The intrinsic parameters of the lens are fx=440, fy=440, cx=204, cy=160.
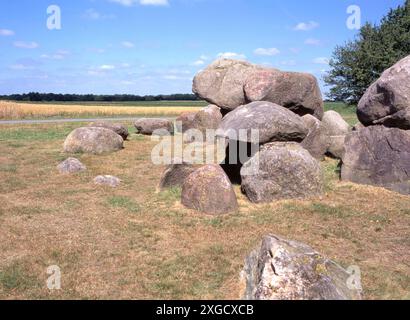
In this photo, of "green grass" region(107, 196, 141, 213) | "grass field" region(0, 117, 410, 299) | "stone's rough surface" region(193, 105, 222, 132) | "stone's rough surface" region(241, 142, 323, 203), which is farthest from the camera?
"stone's rough surface" region(193, 105, 222, 132)

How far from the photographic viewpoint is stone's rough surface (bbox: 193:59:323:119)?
16.5 meters

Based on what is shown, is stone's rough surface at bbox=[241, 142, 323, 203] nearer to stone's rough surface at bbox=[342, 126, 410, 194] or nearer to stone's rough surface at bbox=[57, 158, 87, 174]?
stone's rough surface at bbox=[342, 126, 410, 194]

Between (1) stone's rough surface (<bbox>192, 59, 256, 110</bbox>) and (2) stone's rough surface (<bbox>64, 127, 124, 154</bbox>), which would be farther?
(1) stone's rough surface (<bbox>192, 59, 256, 110</bbox>)

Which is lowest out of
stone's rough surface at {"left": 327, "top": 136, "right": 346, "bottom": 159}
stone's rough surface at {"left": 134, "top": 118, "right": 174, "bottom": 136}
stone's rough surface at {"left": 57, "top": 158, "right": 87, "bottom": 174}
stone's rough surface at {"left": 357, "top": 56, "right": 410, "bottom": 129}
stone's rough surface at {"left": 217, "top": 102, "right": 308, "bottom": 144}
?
stone's rough surface at {"left": 57, "top": 158, "right": 87, "bottom": 174}

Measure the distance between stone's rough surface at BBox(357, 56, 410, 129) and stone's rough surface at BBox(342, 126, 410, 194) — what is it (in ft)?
1.22

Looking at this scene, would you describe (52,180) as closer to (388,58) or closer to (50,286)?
(50,286)

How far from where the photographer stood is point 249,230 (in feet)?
31.4

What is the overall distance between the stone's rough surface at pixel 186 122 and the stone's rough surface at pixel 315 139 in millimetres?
8519

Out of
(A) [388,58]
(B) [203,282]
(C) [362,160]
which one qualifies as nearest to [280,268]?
(B) [203,282]

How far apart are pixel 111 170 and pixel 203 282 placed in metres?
9.60

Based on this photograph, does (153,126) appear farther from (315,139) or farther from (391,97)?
(391,97)

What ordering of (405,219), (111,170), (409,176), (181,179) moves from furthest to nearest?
(111,170) < (181,179) < (409,176) < (405,219)

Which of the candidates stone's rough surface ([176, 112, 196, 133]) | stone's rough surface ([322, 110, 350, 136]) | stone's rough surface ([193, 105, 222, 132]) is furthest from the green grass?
stone's rough surface ([176, 112, 196, 133])

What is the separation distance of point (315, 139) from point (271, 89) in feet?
8.89
